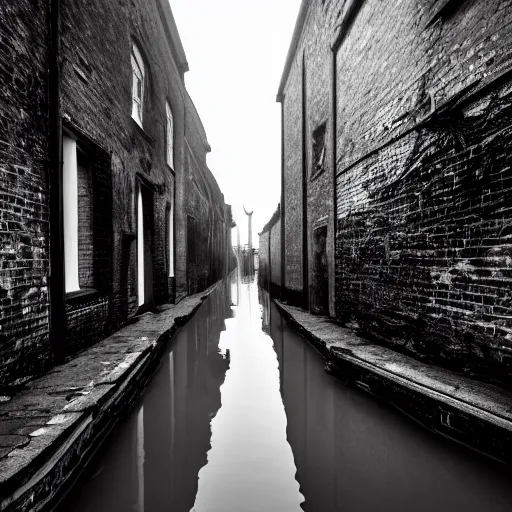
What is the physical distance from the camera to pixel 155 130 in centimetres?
784

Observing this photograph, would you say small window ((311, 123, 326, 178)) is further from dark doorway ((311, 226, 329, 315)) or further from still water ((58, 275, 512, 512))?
still water ((58, 275, 512, 512))

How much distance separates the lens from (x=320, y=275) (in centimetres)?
775

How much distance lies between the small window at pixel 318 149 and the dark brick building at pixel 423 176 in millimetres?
862

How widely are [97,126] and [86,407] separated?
3.75 meters

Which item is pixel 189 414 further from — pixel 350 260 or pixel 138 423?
pixel 350 260

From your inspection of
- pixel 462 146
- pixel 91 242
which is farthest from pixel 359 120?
pixel 91 242

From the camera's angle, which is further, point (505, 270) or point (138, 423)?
point (138, 423)

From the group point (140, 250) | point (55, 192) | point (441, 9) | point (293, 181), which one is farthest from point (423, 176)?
point (293, 181)

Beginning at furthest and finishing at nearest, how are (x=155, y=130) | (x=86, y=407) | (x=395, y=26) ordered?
(x=155, y=130), (x=395, y=26), (x=86, y=407)

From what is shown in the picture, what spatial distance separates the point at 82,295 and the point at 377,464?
3.56 meters

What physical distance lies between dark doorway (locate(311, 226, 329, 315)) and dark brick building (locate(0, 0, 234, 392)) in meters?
3.49

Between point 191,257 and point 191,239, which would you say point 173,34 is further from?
point 191,257

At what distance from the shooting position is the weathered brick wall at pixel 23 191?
2828 mm

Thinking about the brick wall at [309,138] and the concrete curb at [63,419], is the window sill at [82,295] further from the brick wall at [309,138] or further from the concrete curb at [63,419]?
the brick wall at [309,138]
